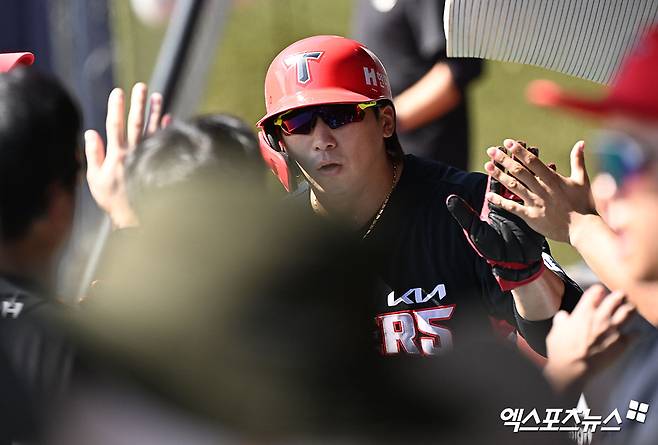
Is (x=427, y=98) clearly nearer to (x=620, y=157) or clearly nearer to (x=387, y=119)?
(x=387, y=119)

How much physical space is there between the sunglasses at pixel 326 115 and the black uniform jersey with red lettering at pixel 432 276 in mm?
243

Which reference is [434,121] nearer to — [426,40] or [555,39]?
[426,40]

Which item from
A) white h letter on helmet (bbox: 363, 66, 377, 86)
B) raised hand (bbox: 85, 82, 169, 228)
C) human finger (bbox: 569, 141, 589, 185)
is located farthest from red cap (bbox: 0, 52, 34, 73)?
human finger (bbox: 569, 141, 589, 185)

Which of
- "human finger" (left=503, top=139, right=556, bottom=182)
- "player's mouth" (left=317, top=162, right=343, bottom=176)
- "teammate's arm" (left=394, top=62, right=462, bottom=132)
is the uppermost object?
"teammate's arm" (left=394, top=62, right=462, bottom=132)

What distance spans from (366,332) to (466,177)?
1.20 meters

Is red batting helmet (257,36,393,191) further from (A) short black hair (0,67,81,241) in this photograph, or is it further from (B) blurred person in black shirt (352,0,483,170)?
(B) blurred person in black shirt (352,0,483,170)

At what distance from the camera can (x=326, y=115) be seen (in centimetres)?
287

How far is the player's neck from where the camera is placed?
9.69 ft

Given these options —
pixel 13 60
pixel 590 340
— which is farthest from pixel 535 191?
pixel 13 60

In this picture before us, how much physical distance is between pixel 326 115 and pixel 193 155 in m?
0.56

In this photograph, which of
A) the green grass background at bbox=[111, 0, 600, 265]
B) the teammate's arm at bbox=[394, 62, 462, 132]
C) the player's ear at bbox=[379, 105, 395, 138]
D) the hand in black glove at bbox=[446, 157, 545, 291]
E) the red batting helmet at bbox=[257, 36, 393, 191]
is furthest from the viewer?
the green grass background at bbox=[111, 0, 600, 265]

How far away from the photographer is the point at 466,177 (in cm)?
290

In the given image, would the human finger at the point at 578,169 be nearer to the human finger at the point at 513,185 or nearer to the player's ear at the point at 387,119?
the human finger at the point at 513,185

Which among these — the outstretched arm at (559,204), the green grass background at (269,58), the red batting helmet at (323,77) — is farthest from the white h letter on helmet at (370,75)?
the green grass background at (269,58)
